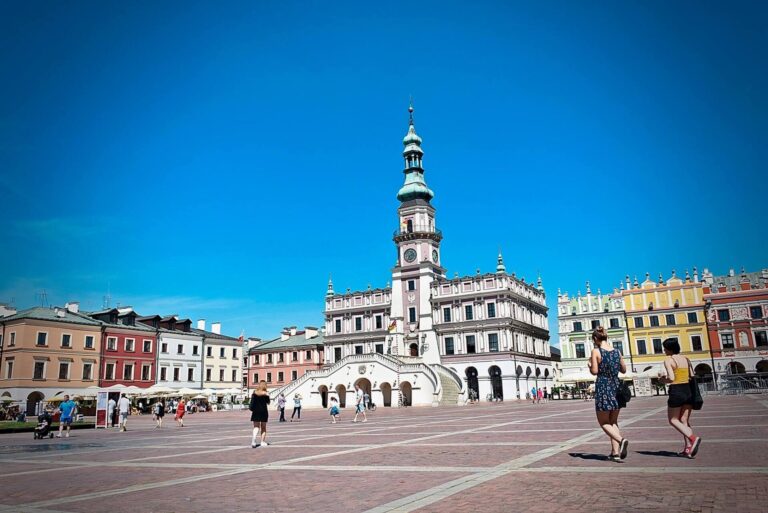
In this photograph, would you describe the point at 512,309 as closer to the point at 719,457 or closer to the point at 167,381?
the point at 167,381

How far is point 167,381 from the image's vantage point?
6825 centimetres

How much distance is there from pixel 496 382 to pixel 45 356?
4577 cm

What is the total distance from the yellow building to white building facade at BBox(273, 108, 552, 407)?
11035mm

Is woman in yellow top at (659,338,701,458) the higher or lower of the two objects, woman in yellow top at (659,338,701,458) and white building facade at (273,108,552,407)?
the lower

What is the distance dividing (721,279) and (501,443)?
240 ft

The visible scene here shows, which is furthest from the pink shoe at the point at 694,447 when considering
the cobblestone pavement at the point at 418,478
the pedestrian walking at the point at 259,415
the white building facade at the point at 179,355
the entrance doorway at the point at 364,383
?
the white building facade at the point at 179,355

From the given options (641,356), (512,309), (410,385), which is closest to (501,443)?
(410,385)

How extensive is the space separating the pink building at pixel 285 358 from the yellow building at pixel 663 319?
134 feet

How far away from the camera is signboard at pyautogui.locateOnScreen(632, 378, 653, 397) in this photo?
54344mm

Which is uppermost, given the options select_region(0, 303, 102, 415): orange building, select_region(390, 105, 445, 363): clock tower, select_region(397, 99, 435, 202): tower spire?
select_region(397, 99, 435, 202): tower spire

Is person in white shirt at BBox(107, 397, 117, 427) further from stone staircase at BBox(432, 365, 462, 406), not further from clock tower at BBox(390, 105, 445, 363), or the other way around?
clock tower at BBox(390, 105, 445, 363)

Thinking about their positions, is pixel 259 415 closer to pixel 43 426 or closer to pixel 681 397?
pixel 681 397

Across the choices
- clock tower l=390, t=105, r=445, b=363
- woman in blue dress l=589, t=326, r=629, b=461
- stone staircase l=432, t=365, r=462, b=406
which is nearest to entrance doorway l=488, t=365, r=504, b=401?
clock tower l=390, t=105, r=445, b=363

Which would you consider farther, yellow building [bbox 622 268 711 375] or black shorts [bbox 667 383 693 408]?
yellow building [bbox 622 268 711 375]
